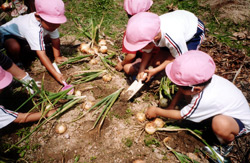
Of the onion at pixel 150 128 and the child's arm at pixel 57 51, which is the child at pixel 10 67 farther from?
the onion at pixel 150 128

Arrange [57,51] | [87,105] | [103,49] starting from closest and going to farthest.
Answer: [87,105], [57,51], [103,49]

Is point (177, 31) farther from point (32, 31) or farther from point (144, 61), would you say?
point (32, 31)

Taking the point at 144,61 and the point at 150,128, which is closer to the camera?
the point at 150,128

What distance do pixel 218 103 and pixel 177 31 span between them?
941mm

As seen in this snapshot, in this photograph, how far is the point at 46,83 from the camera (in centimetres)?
236

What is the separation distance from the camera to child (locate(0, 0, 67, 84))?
2018 millimetres

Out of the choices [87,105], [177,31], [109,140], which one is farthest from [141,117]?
[177,31]

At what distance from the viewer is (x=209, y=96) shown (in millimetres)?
1500

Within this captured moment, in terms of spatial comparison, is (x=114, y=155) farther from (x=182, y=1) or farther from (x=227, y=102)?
(x=182, y=1)

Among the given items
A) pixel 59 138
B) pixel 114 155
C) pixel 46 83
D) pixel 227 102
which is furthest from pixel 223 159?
pixel 46 83

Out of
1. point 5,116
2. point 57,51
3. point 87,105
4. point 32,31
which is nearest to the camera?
point 5,116

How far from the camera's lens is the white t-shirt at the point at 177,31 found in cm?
191

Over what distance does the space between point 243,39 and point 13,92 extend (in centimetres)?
396

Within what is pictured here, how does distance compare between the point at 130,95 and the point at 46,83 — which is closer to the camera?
the point at 130,95
